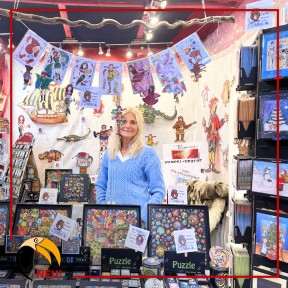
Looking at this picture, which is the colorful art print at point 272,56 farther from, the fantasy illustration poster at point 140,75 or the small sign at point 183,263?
the small sign at point 183,263

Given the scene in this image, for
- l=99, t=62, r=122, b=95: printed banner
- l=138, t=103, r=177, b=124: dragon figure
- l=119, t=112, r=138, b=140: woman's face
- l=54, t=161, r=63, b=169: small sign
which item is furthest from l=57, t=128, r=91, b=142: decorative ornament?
l=99, t=62, r=122, b=95: printed banner

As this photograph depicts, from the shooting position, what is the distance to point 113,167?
7.15 feet

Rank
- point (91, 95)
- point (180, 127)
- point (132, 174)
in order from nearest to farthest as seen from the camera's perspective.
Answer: point (91, 95) → point (132, 174) → point (180, 127)

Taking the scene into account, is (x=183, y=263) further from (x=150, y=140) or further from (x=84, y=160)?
(x=84, y=160)

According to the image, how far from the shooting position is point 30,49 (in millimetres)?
1905

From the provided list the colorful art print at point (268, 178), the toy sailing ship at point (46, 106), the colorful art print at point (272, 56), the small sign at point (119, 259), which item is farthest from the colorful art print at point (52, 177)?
the colorful art print at point (272, 56)

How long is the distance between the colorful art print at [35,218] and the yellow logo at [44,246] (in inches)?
8.7

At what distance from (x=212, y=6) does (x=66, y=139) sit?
196cm

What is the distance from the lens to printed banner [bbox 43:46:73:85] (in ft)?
6.46

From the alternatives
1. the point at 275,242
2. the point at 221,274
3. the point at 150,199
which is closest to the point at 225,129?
the point at 150,199

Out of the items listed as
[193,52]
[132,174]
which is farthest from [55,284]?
[193,52]

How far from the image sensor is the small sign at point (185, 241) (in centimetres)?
163

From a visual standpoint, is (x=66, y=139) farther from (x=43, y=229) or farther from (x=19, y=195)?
(x=43, y=229)

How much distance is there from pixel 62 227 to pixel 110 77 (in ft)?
2.87
